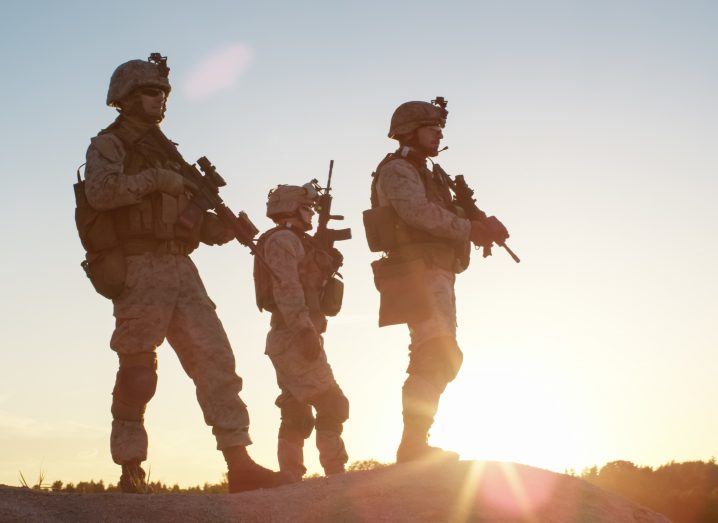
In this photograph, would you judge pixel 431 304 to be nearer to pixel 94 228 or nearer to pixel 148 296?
pixel 148 296

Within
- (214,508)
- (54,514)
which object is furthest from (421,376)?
(54,514)

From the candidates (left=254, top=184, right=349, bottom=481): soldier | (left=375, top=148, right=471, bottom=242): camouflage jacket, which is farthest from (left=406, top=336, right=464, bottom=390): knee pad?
(left=254, top=184, right=349, bottom=481): soldier

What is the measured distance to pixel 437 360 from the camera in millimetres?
8109

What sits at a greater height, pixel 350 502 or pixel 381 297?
pixel 381 297

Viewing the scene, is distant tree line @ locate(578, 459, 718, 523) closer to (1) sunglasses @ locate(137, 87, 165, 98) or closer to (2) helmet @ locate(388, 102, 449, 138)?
(2) helmet @ locate(388, 102, 449, 138)

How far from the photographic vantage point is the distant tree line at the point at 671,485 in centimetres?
1012

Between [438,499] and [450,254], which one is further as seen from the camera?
[450,254]

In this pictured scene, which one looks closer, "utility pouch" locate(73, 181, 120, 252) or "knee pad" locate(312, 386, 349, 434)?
"utility pouch" locate(73, 181, 120, 252)

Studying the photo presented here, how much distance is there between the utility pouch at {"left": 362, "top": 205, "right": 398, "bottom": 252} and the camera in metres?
8.54

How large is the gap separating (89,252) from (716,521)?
21.4 feet

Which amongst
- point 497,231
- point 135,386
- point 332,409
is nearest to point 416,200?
point 497,231

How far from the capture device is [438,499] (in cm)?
585

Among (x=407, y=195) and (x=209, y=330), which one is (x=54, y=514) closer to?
(x=209, y=330)

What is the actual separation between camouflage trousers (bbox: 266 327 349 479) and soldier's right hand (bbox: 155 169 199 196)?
2.29 m
